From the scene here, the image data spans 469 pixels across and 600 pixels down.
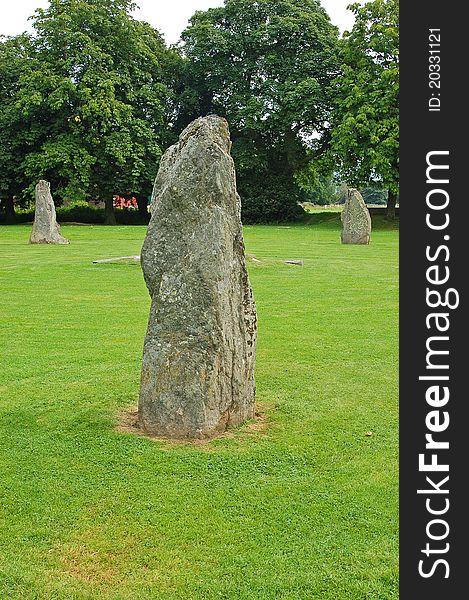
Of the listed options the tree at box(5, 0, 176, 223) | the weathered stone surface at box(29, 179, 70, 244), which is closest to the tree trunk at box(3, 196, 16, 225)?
the tree at box(5, 0, 176, 223)

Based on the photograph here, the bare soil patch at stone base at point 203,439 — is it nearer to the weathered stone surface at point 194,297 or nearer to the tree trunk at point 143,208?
the weathered stone surface at point 194,297

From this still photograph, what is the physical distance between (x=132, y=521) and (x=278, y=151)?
141 feet

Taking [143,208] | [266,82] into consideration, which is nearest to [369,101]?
[266,82]

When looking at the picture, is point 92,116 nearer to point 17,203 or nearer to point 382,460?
point 17,203

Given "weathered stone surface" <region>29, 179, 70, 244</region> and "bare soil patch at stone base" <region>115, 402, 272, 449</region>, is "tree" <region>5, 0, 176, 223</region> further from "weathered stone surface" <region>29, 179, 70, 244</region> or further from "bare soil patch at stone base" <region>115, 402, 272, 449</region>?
"bare soil patch at stone base" <region>115, 402, 272, 449</region>

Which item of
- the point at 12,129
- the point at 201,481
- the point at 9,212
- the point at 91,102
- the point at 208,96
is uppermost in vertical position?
the point at 208,96

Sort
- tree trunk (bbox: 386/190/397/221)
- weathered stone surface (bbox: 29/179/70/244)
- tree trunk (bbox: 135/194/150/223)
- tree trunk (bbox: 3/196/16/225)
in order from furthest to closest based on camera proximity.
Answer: tree trunk (bbox: 135/194/150/223)
tree trunk (bbox: 3/196/16/225)
tree trunk (bbox: 386/190/397/221)
weathered stone surface (bbox: 29/179/70/244)

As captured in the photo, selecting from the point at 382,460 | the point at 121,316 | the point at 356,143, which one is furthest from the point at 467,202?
the point at 356,143

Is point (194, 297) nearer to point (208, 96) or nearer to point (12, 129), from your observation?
point (12, 129)

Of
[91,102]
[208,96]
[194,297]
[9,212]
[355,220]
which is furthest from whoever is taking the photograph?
[208,96]

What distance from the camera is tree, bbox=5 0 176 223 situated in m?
39.2

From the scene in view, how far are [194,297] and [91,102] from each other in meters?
35.5

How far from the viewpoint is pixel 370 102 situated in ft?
125

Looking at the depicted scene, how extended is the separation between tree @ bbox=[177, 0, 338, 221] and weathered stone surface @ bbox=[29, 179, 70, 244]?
1960 centimetres
